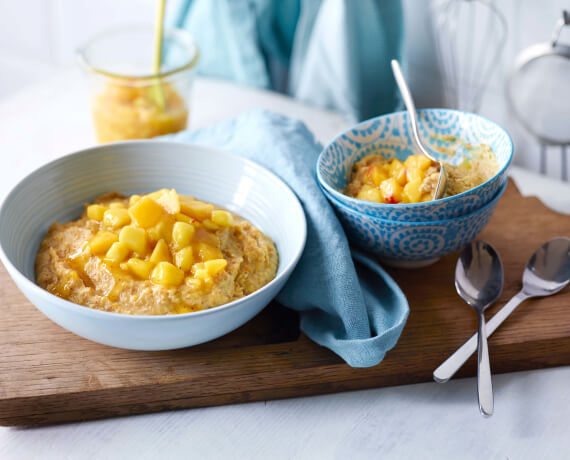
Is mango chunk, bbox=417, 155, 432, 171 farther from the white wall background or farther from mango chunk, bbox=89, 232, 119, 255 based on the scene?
the white wall background

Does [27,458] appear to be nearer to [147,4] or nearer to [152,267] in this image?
[152,267]

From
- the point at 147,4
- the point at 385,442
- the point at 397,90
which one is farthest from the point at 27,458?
the point at 147,4

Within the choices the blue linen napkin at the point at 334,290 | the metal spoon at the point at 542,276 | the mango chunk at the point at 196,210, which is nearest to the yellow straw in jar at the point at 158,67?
the blue linen napkin at the point at 334,290

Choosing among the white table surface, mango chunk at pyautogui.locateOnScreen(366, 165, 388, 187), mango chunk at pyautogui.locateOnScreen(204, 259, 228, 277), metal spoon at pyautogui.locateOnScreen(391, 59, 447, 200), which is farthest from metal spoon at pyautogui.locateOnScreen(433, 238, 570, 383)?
mango chunk at pyautogui.locateOnScreen(204, 259, 228, 277)

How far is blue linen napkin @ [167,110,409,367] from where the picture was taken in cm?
111

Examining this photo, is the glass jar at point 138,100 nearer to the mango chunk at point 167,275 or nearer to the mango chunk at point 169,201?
the mango chunk at point 169,201

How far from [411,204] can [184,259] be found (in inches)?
17.6

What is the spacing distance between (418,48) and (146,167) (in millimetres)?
1132

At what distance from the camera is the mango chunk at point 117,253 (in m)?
1.14

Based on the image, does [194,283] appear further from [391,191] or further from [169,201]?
[391,191]

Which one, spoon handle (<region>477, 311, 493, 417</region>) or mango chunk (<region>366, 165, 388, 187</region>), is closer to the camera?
spoon handle (<region>477, 311, 493, 417</region>)

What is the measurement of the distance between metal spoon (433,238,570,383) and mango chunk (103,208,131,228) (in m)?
0.70

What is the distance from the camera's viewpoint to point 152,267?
44.7 inches

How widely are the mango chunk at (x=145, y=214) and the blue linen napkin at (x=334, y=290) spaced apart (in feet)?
0.97
